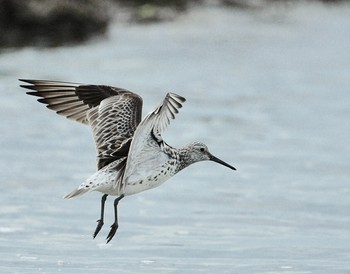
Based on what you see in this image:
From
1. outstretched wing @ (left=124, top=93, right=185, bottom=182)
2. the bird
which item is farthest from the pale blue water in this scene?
outstretched wing @ (left=124, top=93, right=185, bottom=182)

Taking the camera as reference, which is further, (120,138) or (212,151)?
(212,151)

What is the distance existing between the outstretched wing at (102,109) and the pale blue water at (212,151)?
1291mm

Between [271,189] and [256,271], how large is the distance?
12.7ft

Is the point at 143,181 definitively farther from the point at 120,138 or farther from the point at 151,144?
the point at 120,138

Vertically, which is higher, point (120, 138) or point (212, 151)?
point (120, 138)

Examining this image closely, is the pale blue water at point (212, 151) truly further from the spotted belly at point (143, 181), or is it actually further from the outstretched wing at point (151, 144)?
the outstretched wing at point (151, 144)

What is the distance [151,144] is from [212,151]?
22.2ft

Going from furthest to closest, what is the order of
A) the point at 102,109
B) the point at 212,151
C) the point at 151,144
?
1. the point at 212,151
2. the point at 102,109
3. the point at 151,144

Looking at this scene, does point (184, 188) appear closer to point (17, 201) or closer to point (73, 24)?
point (17, 201)

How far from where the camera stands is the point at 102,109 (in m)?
10.7

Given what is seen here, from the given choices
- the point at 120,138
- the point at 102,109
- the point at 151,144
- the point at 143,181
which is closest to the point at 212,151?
the point at 102,109

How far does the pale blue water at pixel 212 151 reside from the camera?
11.6 metres

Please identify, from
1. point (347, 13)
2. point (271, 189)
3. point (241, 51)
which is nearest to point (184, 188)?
point (271, 189)

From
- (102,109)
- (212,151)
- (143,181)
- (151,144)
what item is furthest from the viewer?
(212,151)
